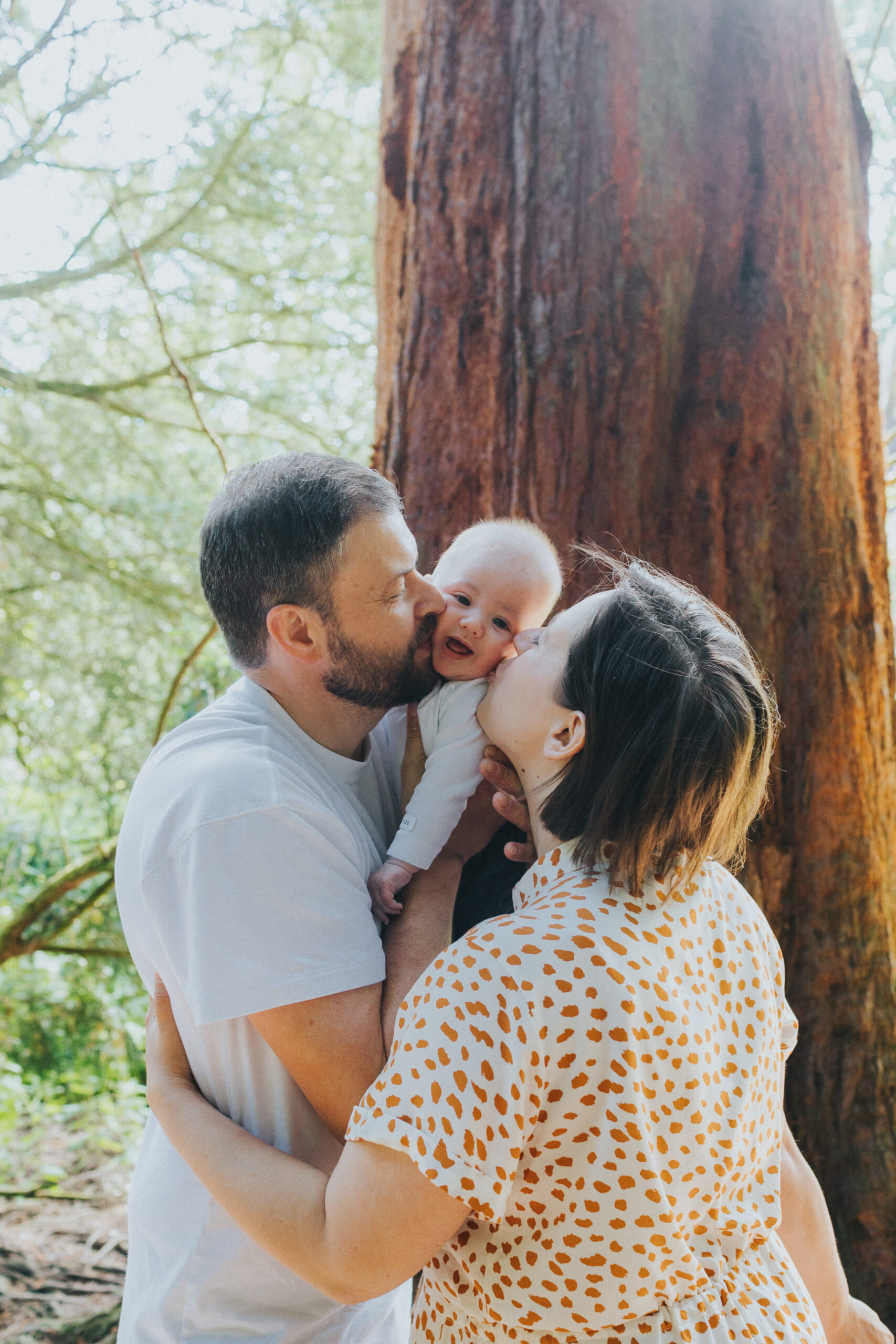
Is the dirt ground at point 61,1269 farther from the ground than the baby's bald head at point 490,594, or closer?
closer

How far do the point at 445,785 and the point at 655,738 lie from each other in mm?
479

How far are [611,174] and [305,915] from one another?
1.79 metres

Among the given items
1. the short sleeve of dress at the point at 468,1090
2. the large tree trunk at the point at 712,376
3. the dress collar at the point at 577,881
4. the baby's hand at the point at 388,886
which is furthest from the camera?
the large tree trunk at the point at 712,376

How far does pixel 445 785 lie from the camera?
1565 mm

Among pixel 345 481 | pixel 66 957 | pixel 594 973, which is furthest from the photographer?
pixel 66 957

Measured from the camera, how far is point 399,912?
4.88 feet

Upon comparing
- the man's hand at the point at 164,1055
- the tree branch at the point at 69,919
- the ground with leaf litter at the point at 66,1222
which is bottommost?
the ground with leaf litter at the point at 66,1222

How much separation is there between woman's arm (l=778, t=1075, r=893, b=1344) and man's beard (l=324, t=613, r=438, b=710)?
965mm

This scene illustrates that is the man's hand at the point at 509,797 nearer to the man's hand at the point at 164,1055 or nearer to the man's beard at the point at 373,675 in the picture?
the man's beard at the point at 373,675

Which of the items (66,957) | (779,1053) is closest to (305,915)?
(779,1053)

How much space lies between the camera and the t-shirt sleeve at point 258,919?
4.08 feet

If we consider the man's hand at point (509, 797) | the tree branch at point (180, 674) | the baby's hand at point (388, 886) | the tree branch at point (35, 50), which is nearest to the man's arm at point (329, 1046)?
the baby's hand at point (388, 886)

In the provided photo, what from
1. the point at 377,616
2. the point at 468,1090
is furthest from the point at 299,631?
the point at 468,1090

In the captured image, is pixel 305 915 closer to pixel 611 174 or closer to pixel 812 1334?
pixel 812 1334
